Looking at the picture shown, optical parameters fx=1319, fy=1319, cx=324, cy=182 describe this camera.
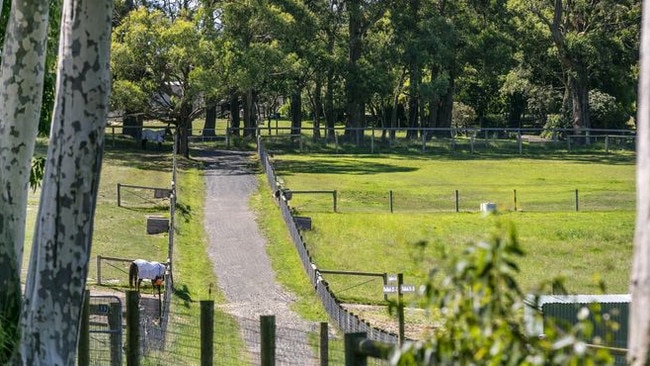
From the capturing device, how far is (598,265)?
36.0m

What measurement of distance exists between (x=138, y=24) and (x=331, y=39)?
19.8 meters

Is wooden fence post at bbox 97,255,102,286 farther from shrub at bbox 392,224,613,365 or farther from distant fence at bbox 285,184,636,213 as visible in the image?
shrub at bbox 392,224,613,365

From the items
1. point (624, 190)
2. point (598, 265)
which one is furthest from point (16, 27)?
point (624, 190)

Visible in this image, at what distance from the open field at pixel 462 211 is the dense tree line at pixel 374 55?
609cm

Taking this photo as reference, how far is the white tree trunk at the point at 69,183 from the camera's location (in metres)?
7.47

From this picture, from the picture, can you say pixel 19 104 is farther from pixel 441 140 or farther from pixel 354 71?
pixel 441 140

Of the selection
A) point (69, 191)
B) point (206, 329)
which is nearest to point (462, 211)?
point (206, 329)

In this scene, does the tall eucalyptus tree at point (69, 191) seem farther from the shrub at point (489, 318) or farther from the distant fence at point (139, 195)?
the distant fence at point (139, 195)

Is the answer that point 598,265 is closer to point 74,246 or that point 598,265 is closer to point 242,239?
point 242,239

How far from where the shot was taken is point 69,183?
7531 mm

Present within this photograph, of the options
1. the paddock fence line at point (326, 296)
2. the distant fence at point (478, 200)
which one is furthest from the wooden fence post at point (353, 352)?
the distant fence at point (478, 200)

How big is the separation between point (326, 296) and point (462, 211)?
17.8 m

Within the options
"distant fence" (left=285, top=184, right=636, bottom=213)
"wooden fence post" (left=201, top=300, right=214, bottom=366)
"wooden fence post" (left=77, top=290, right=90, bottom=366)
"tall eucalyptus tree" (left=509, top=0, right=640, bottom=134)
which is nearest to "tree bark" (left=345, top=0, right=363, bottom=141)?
"tall eucalyptus tree" (left=509, top=0, right=640, bottom=134)

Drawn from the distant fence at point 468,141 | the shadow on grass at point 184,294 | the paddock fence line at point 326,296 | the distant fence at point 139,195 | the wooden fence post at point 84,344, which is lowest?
the shadow on grass at point 184,294
